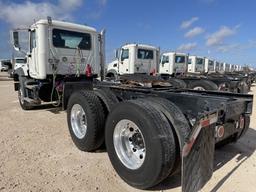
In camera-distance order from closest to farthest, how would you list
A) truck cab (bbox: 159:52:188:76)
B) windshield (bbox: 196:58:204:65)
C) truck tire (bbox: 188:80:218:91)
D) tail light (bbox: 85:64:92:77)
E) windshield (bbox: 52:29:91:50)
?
windshield (bbox: 52:29:91:50) < tail light (bbox: 85:64:92:77) < truck tire (bbox: 188:80:218:91) < truck cab (bbox: 159:52:188:76) < windshield (bbox: 196:58:204:65)

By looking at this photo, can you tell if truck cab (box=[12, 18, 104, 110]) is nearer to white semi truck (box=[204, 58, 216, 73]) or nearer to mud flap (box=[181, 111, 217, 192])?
mud flap (box=[181, 111, 217, 192])

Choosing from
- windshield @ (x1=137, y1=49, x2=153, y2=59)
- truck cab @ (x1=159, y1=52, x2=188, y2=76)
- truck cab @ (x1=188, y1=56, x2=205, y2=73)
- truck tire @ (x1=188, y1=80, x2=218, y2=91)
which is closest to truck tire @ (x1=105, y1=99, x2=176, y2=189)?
truck tire @ (x1=188, y1=80, x2=218, y2=91)

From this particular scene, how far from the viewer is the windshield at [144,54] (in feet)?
A: 49.0

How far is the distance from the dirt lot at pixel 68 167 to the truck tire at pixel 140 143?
10.3 inches

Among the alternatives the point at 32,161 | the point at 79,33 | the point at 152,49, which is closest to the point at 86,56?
the point at 79,33

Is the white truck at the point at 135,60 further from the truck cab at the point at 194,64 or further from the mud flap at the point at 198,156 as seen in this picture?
the mud flap at the point at 198,156

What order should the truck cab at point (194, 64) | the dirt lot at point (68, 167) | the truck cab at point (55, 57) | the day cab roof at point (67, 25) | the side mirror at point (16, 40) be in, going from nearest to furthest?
→ 1. the dirt lot at point (68, 167)
2. the day cab roof at point (67, 25)
3. the truck cab at point (55, 57)
4. the side mirror at point (16, 40)
5. the truck cab at point (194, 64)

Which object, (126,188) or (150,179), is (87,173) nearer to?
(126,188)

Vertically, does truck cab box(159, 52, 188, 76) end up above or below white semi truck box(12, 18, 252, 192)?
above

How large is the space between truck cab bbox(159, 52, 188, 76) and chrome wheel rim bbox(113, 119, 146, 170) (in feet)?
53.8

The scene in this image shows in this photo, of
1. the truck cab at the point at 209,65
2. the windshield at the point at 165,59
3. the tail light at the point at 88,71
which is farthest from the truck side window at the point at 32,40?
the truck cab at the point at 209,65

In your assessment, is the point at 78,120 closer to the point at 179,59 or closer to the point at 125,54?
the point at 125,54

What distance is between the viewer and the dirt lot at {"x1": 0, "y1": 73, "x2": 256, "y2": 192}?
10.9 feet

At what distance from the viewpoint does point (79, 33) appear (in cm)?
777
